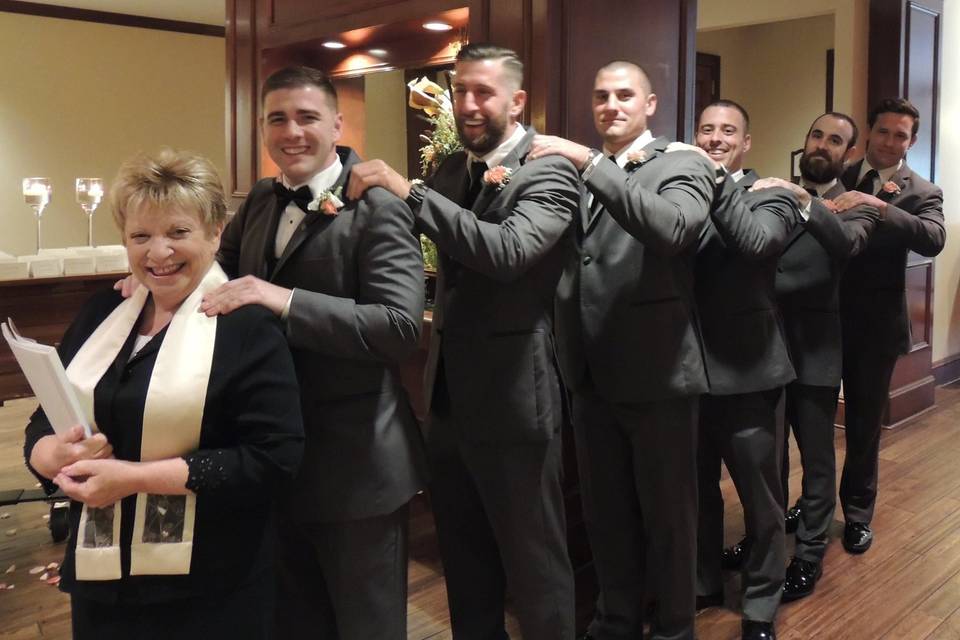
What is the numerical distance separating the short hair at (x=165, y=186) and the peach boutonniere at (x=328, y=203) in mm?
226

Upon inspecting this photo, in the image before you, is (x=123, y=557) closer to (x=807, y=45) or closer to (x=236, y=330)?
(x=236, y=330)

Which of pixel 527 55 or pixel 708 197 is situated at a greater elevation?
pixel 527 55

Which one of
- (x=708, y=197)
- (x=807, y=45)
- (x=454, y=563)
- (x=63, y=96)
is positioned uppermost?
(x=807, y=45)

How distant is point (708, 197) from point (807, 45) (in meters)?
6.73

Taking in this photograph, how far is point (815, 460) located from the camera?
309cm

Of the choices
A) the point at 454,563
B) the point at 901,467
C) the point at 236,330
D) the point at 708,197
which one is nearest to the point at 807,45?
the point at 901,467

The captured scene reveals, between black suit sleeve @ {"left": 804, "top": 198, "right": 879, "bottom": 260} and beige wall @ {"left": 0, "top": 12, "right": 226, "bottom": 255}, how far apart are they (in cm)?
663

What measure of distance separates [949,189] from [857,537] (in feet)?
11.2

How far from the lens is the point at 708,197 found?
2188mm

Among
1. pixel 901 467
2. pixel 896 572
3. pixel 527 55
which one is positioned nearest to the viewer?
pixel 527 55

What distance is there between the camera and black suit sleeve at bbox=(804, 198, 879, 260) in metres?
2.76

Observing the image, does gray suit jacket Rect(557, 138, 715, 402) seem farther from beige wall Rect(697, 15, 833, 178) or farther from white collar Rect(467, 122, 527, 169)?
beige wall Rect(697, 15, 833, 178)

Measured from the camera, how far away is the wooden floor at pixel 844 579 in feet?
8.82

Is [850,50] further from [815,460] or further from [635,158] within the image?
[635,158]
